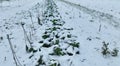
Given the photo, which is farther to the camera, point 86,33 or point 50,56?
point 86,33

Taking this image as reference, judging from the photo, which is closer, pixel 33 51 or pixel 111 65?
pixel 111 65

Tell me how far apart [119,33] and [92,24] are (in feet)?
7.11

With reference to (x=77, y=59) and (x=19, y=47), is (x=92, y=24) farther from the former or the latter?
(x=77, y=59)

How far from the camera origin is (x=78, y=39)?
7785 millimetres

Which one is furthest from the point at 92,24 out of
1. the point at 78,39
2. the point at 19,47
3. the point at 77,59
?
the point at 77,59

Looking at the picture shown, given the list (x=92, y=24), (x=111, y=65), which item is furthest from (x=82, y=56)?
(x=92, y=24)

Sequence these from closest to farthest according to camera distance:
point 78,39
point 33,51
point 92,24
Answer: point 33,51
point 78,39
point 92,24

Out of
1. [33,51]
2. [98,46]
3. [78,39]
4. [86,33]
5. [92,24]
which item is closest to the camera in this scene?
[33,51]

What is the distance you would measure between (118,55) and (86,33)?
2714 millimetres

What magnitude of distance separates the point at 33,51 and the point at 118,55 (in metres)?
2.58

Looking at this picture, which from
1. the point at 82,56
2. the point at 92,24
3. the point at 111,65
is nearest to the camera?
the point at 111,65

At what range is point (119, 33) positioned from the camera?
936 cm

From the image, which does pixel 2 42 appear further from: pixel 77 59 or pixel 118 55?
pixel 118 55

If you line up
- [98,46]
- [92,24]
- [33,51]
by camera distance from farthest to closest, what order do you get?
1. [92,24]
2. [98,46]
3. [33,51]
